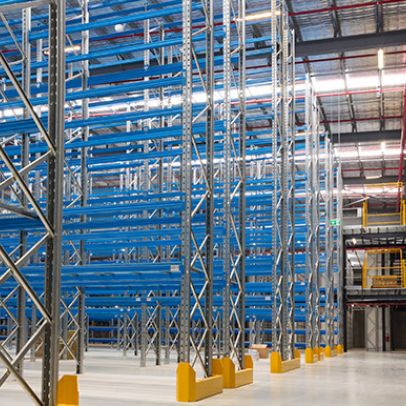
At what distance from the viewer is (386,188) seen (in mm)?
33438

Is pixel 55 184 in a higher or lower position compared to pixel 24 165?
lower

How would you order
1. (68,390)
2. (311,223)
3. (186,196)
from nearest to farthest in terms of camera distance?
(68,390), (186,196), (311,223)

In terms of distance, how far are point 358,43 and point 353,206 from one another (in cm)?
2101

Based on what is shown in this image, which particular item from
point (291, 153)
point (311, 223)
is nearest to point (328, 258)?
point (311, 223)

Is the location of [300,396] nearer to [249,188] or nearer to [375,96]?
[249,188]

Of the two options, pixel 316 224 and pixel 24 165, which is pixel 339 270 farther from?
pixel 24 165

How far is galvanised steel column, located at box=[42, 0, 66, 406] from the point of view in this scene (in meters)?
5.93

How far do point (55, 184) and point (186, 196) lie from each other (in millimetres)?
2820

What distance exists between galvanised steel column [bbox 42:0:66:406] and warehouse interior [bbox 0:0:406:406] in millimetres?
12

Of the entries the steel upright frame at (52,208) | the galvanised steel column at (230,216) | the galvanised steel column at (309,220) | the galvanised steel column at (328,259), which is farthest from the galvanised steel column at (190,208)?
the galvanised steel column at (328,259)

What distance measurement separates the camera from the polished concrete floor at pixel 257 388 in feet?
28.0

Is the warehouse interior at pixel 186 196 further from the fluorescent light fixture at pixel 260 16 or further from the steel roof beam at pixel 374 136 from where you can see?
the fluorescent light fixture at pixel 260 16

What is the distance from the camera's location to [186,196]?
871cm

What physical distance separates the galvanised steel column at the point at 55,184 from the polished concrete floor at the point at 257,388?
2494 millimetres
